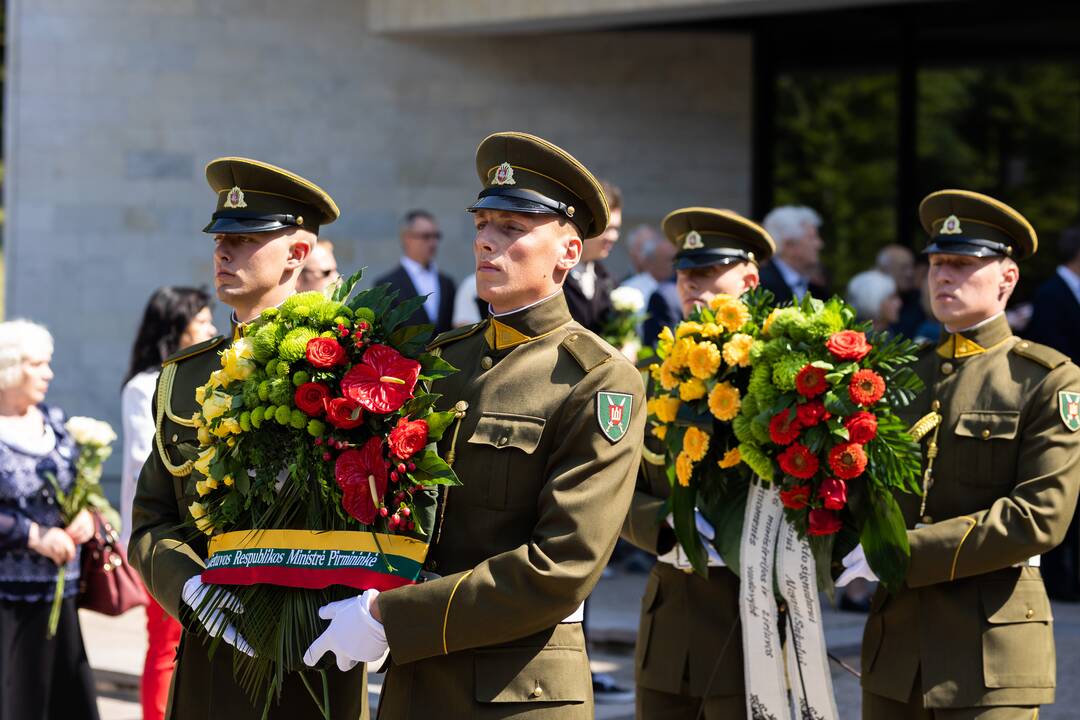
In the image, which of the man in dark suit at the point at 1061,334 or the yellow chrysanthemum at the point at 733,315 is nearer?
the yellow chrysanthemum at the point at 733,315

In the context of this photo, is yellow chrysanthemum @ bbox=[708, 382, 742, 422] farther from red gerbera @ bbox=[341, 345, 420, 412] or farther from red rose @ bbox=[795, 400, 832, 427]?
red gerbera @ bbox=[341, 345, 420, 412]

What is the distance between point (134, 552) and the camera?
3.92 m

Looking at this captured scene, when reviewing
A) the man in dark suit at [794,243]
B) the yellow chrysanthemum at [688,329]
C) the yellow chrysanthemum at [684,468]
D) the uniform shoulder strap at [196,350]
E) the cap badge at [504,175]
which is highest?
the man in dark suit at [794,243]

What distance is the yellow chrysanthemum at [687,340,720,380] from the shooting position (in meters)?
4.48

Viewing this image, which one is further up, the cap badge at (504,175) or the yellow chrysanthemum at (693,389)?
the cap badge at (504,175)

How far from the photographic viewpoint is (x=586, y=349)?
11.6 ft

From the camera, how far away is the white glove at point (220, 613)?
11.5 feet

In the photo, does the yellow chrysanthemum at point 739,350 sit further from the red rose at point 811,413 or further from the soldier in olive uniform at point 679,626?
the soldier in olive uniform at point 679,626

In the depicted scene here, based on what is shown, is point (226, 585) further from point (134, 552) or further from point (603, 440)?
point (603, 440)

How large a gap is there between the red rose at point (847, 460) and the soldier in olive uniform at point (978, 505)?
12.7 inches

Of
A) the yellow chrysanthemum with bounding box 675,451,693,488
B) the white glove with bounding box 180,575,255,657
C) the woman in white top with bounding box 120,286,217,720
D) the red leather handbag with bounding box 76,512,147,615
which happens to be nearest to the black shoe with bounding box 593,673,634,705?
the woman in white top with bounding box 120,286,217,720

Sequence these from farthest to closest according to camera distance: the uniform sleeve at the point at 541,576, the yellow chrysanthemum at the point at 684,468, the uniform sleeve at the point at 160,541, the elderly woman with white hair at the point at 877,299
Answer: the elderly woman with white hair at the point at 877,299, the yellow chrysanthemum at the point at 684,468, the uniform sleeve at the point at 160,541, the uniform sleeve at the point at 541,576

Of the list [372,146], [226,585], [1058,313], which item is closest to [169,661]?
[226,585]

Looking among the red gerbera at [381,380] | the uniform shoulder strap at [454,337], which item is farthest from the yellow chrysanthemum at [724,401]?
the red gerbera at [381,380]
